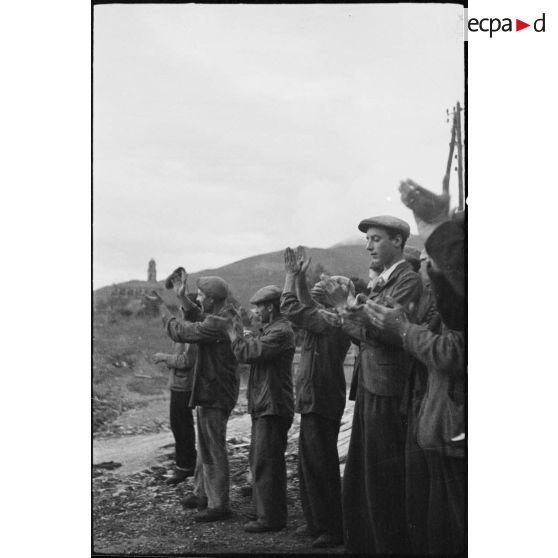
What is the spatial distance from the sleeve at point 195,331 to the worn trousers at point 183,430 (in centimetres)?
40

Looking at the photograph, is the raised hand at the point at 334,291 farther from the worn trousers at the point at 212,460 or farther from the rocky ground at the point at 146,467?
the worn trousers at the point at 212,460

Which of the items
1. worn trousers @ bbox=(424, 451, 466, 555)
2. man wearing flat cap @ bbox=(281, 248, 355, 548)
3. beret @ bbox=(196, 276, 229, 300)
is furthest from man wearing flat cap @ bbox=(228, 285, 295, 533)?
worn trousers @ bbox=(424, 451, 466, 555)

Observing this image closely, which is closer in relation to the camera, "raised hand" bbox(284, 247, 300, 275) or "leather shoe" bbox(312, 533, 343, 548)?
"leather shoe" bbox(312, 533, 343, 548)

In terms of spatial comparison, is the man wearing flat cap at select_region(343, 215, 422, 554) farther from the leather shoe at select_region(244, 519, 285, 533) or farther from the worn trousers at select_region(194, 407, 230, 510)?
the worn trousers at select_region(194, 407, 230, 510)

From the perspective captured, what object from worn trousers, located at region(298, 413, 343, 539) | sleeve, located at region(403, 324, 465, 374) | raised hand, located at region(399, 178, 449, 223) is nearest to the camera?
sleeve, located at region(403, 324, 465, 374)

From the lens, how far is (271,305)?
724 centimetres

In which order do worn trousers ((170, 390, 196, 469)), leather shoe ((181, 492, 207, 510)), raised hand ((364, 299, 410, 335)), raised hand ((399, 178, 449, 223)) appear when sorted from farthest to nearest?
worn trousers ((170, 390, 196, 469)) < leather shoe ((181, 492, 207, 510)) < raised hand ((399, 178, 449, 223)) < raised hand ((364, 299, 410, 335))

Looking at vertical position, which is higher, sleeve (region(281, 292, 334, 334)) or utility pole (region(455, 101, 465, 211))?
utility pole (region(455, 101, 465, 211))

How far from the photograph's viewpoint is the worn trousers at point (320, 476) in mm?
7012

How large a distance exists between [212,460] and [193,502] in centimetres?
32

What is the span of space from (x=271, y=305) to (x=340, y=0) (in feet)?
7.11

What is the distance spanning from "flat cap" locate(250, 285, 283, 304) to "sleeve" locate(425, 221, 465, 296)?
109cm

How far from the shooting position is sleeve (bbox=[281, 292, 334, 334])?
277 inches

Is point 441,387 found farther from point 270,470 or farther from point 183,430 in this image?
point 183,430
